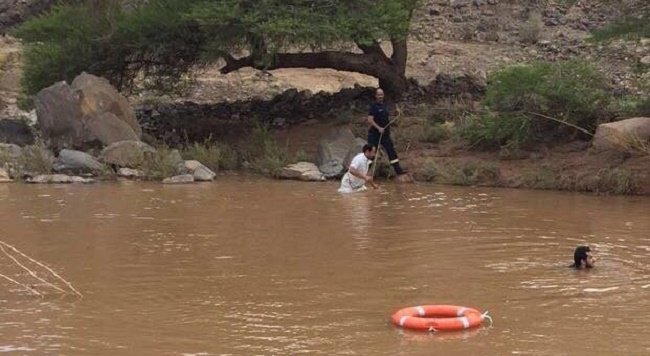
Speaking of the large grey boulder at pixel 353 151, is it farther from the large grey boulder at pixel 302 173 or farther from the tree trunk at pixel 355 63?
the tree trunk at pixel 355 63

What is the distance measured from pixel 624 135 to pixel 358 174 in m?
4.27

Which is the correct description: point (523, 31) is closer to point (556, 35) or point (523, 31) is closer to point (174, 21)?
point (556, 35)

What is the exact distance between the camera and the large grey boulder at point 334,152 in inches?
762

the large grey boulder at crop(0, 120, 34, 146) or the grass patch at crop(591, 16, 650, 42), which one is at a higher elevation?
the grass patch at crop(591, 16, 650, 42)

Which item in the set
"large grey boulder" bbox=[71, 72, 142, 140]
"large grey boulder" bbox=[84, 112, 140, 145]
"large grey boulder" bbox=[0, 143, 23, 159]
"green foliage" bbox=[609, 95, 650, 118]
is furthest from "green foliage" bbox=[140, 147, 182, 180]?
"green foliage" bbox=[609, 95, 650, 118]

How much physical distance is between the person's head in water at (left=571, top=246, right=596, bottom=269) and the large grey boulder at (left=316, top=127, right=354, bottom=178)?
9.58 meters

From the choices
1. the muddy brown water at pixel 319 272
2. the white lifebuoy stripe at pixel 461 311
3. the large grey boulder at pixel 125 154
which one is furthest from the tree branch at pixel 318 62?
the white lifebuoy stripe at pixel 461 311

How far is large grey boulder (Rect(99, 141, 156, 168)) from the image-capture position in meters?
19.1

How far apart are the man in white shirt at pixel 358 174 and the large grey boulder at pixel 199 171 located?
2921 mm

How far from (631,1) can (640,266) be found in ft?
35.3

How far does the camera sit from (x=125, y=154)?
63.1ft

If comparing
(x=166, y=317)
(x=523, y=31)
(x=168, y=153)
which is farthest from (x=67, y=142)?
(x=523, y=31)

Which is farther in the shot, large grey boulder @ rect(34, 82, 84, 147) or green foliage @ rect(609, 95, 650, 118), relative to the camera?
large grey boulder @ rect(34, 82, 84, 147)

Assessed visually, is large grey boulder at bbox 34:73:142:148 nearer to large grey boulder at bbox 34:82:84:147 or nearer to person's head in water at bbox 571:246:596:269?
large grey boulder at bbox 34:82:84:147
